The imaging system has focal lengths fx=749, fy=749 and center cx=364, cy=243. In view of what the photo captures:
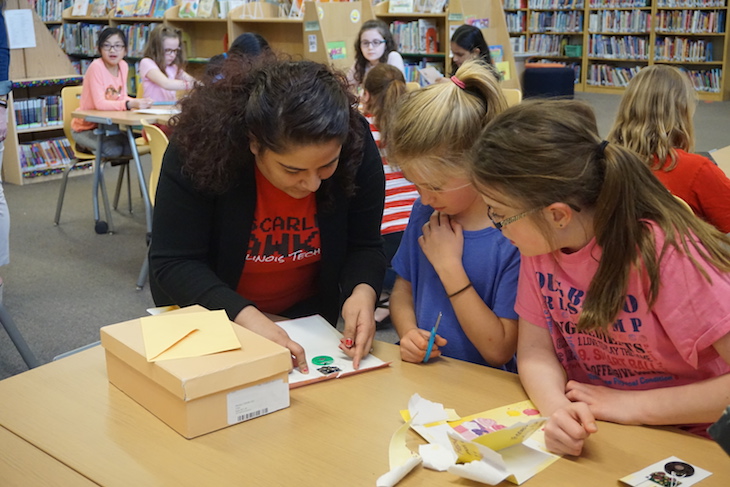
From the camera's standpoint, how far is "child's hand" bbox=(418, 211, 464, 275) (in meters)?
1.39

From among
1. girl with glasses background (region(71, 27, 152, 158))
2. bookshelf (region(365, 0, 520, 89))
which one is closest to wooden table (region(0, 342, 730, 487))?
girl with glasses background (region(71, 27, 152, 158))

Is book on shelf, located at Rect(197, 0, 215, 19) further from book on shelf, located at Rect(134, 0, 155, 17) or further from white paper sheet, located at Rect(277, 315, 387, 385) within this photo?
white paper sheet, located at Rect(277, 315, 387, 385)

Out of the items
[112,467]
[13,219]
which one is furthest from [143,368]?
[13,219]

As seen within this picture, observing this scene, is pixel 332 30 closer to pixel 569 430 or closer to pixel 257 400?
pixel 257 400

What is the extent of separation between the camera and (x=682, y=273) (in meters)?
1.05

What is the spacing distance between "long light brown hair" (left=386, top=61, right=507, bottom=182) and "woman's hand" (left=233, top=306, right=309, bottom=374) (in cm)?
38

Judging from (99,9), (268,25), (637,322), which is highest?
(99,9)

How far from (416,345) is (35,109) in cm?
534

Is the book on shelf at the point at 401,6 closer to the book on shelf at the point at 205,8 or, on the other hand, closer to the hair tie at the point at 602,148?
the book on shelf at the point at 205,8

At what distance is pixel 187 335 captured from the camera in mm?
1178

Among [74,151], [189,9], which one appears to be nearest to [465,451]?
[74,151]

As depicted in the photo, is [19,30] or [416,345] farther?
[19,30]

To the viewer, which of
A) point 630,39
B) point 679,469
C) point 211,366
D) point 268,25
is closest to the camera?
point 679,469

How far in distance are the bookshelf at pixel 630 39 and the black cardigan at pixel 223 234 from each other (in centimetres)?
839
